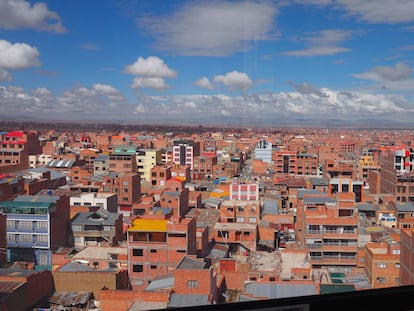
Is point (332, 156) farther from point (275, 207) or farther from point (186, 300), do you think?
point (186, 300)

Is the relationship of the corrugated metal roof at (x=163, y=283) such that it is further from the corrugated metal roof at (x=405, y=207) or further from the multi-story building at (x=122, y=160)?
the multi-story building at (x=122, y=160)

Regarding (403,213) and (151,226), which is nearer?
(151,226)

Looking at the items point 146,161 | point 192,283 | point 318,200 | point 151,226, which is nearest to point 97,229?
point 151,226

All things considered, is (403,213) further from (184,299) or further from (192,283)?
(184,299)

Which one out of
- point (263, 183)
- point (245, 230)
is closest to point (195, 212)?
point (245, 230)

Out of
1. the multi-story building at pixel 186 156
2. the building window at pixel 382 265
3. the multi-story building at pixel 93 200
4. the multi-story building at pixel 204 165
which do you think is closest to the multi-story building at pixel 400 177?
the building window at pixel 382 265
